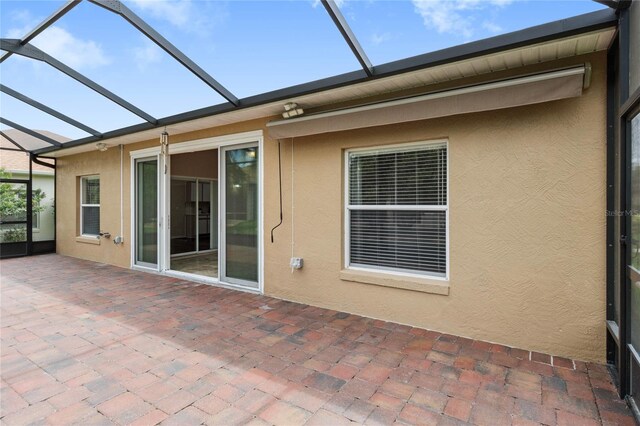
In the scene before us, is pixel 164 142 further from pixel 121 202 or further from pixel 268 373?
pixel 268 373

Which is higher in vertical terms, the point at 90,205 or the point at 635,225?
the point at 90,205

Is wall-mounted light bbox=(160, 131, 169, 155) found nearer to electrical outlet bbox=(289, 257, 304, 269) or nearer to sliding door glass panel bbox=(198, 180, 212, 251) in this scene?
electrical outlet bbox=(289, 257, 304, 269)

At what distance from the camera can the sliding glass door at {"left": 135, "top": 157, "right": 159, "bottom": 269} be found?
7129 millimetres

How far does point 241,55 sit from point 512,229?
3.71 metres

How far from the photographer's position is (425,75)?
3645 millimetres

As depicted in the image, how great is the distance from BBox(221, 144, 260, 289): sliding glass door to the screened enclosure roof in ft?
2.25

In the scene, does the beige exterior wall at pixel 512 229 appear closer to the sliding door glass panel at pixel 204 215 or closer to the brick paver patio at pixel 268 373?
the brick paver patio at pixel 268 373

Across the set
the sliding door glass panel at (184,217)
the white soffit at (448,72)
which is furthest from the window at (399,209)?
the sliding door glass panel at (184,217)

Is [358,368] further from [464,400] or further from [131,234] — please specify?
[131,234]

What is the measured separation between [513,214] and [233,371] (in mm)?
3093

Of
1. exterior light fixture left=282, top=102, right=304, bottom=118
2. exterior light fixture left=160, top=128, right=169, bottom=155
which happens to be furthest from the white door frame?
exterior light fixture left=282, top=102, right=304, bottom=118

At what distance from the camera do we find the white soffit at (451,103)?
2973mm

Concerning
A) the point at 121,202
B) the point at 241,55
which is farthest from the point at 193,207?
the point at 241,55

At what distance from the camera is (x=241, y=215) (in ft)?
18.7
